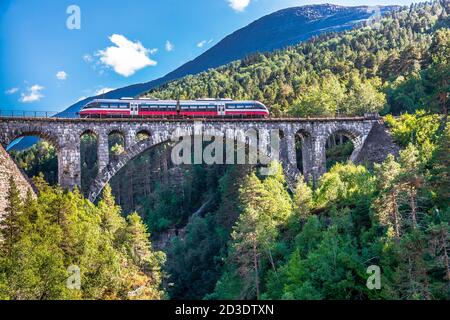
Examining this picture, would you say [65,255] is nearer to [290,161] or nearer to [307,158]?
[290,161]

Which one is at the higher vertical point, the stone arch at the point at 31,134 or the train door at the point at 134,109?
the train door at the point at 134,109

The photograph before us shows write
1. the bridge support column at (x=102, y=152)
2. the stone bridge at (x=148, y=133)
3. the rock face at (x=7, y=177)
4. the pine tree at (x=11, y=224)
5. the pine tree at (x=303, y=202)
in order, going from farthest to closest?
the bridge support column at (x=102, y=152)
the stone bridge at (x=148, y=133)
the pine tree at (x=303, y=202)
the rock face at (x=7, y=177)
the pine tree at (x=11, y=224)

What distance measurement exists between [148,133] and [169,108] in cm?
456

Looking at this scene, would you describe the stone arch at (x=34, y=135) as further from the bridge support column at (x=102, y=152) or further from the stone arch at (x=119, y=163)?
the stone arch at (x=119, y=163)

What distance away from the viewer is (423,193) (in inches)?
1438

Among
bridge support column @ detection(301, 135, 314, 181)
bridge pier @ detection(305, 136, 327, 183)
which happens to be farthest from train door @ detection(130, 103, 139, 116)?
bridge pier @ detection(305, 136, 327, 183)

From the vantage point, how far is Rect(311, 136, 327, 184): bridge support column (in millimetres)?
59906

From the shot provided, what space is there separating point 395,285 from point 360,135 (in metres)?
36.2

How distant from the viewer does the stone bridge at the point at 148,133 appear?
51.6m

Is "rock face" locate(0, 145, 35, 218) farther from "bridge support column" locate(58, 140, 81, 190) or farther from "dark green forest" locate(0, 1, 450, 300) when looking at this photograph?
"bridge support column" locate(58, 140, 81, 190)

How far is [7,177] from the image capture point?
4250 cm

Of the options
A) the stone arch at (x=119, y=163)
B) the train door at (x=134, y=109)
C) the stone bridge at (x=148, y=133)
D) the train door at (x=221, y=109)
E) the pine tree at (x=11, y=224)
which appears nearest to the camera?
the pine tree at (x=11, y=224)

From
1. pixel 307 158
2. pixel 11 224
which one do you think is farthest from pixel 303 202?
pixel 11 224

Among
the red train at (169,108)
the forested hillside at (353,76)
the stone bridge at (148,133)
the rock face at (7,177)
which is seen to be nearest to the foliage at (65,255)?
the rock face at (7,177)
